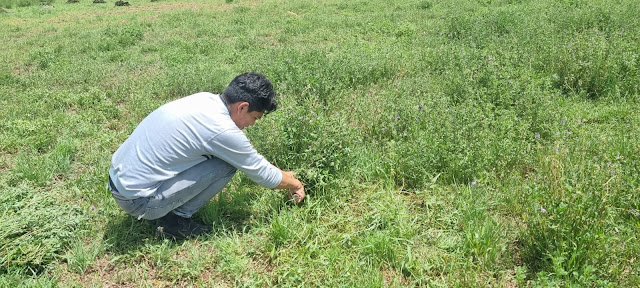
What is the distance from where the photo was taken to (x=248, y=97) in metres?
3.14

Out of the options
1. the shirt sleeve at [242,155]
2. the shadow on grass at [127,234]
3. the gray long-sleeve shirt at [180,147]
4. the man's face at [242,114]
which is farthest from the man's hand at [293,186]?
the shadow on grass at [127,234]

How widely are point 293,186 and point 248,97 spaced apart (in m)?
0.82

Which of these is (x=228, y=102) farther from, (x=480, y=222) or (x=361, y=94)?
(x=361, y=94)

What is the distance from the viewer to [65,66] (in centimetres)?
808

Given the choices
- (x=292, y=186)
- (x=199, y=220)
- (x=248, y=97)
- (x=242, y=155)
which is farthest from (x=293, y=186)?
(x=199, y=220)

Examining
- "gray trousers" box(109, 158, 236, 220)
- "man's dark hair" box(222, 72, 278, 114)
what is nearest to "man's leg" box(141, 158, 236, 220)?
"gray trousers" box(109, 158, 236, 220)

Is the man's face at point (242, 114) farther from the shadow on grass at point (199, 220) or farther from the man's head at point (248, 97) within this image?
the shadow on grass at point (199, 220)

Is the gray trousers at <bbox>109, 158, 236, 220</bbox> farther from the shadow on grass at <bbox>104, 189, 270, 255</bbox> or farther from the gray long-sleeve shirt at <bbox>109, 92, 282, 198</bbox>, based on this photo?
the shadow on grass at <bbox>104, 189, 270, 255</bbox>

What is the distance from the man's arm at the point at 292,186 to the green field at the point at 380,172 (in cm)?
14

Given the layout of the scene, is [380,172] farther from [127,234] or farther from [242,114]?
[127,234]

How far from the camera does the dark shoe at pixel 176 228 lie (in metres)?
3.49

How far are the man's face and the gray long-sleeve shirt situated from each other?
0.20ft

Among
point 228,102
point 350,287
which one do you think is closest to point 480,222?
point 350,287

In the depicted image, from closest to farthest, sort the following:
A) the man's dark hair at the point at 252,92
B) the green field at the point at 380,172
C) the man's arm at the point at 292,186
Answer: the green field at the point at 380,172, the man's dark hair at the point at 252,92, the man's arm at the point at 292,186
